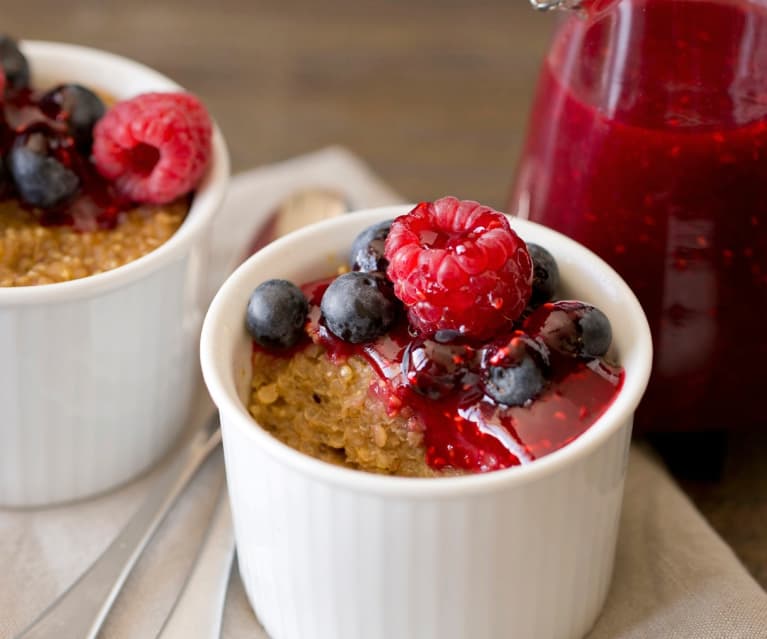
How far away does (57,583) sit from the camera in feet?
4.54

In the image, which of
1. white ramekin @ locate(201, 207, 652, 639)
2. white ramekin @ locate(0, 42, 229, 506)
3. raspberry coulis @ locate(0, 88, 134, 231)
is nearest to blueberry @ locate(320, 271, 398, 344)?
white ramekin @ locate(201, 207, 652, 639)

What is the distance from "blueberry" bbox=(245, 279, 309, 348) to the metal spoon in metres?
0.29

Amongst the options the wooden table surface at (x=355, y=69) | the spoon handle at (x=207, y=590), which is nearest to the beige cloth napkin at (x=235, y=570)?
the spoon handle at (x=207, y=590)

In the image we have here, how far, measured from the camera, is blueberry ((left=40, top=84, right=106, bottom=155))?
1504 millimetres

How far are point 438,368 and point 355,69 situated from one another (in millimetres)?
1435

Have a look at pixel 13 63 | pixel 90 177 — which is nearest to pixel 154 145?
pixel 90 177

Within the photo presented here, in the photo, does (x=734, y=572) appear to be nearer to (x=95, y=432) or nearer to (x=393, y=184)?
(x=95, y=432)

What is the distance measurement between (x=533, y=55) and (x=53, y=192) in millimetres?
1389

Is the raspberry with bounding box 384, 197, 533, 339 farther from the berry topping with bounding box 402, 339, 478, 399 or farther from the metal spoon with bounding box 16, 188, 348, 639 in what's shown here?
the metal spoon with bounding box 16, 188, 348, 639

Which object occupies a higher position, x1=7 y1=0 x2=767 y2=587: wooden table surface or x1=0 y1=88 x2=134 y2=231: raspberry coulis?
x1=0 y1=88 x2=134 y2=231: raspberry coulis

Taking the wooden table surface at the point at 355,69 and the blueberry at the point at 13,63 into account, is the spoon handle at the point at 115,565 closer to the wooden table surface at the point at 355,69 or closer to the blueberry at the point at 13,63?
the blueberry at the point at 13,63

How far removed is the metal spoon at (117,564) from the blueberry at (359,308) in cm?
34

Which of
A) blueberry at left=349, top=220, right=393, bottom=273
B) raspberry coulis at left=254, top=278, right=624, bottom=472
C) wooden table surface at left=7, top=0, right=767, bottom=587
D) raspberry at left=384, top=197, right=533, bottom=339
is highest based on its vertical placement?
raspberry at left=384, top=197, right=533, bottom=339

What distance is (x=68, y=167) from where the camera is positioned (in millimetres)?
1451
